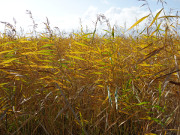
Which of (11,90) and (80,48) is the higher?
(80,48)

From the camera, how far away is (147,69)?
117 centimetres

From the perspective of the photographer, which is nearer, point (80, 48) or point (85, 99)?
point (85, 99)

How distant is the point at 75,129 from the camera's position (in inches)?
36.2

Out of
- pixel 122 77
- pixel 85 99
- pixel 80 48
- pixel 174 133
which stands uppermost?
pixel 80 48

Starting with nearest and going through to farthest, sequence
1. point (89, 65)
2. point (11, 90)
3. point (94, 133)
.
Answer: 1. point (94, 133)
2. point (11, 90)
3. point (89, 65)

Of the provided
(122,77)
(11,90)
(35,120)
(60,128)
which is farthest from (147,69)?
(11,90)

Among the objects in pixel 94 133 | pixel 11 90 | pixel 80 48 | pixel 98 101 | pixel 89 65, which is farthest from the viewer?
pixel 80 48

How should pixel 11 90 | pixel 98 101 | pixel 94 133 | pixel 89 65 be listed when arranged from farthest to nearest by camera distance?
pixel 89 65, pixel 11 90, pixel 98 101, pixel 94 133

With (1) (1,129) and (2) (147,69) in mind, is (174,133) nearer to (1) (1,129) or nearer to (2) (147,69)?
(2) (147,69)

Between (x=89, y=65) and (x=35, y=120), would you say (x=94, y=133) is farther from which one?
(x=89, y=65)

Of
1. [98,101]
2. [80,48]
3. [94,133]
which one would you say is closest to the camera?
[94,133]

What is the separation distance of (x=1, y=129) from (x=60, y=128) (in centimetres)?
33

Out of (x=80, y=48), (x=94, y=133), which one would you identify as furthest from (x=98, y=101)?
(x=80, y=48)

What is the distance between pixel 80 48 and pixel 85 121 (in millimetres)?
889
